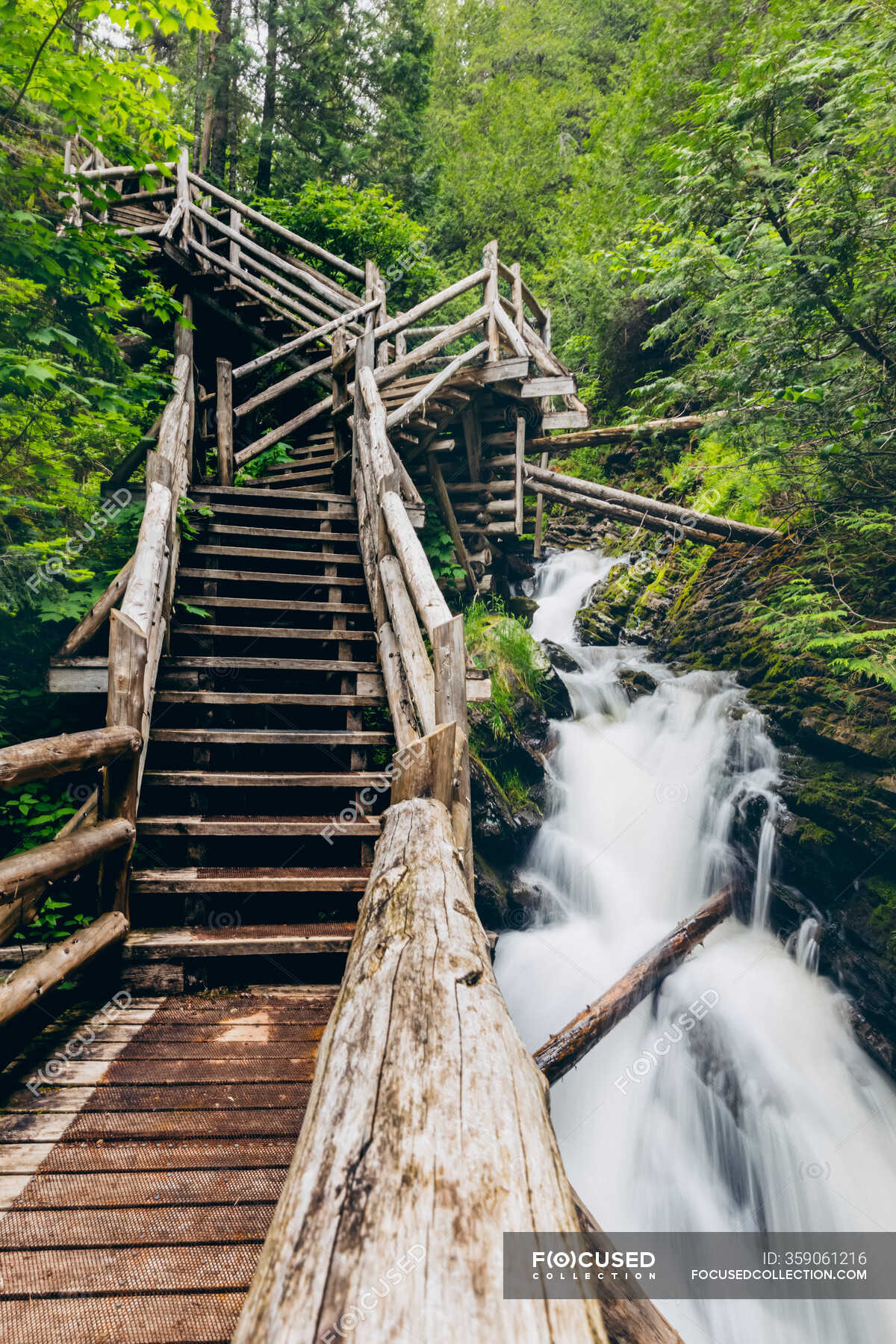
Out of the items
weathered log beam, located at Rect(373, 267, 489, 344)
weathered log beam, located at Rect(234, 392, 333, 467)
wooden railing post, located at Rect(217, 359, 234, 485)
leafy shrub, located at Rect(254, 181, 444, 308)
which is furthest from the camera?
leafy shrub, located at Rect(254, 181, 444, 308)

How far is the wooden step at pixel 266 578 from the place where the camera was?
477 centimetres

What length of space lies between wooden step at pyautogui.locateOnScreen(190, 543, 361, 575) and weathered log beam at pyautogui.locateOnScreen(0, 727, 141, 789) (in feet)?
8.19

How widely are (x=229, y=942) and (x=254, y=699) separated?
158 cm

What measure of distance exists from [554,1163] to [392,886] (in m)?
0.97

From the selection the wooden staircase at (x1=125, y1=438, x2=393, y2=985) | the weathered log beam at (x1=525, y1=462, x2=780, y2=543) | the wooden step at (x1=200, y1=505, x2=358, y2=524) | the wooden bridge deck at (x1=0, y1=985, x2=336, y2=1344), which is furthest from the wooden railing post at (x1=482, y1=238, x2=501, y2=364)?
the wooden bridge deck at (x1=0, y1=985, x2=336, y2=1344)

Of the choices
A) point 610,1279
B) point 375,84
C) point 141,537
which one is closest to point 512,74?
point 375,84

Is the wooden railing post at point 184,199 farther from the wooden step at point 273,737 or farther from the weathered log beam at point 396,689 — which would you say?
the wooden step at point 273,737

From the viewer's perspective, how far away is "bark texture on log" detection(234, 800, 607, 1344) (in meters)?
0.68

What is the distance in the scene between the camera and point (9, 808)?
11.7 feet

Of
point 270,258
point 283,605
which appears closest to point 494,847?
point 283,605

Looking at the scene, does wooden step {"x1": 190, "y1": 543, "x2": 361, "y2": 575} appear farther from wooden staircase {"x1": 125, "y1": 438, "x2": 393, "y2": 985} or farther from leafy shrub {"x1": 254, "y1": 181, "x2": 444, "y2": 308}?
leafy shrub {"x1": 254, "y1": 181, "x2": 444, "y2": 308}

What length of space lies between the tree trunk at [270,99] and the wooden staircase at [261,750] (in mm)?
13332

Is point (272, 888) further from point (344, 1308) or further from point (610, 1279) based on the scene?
point (344, 1308)

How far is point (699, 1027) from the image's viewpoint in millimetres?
5273
